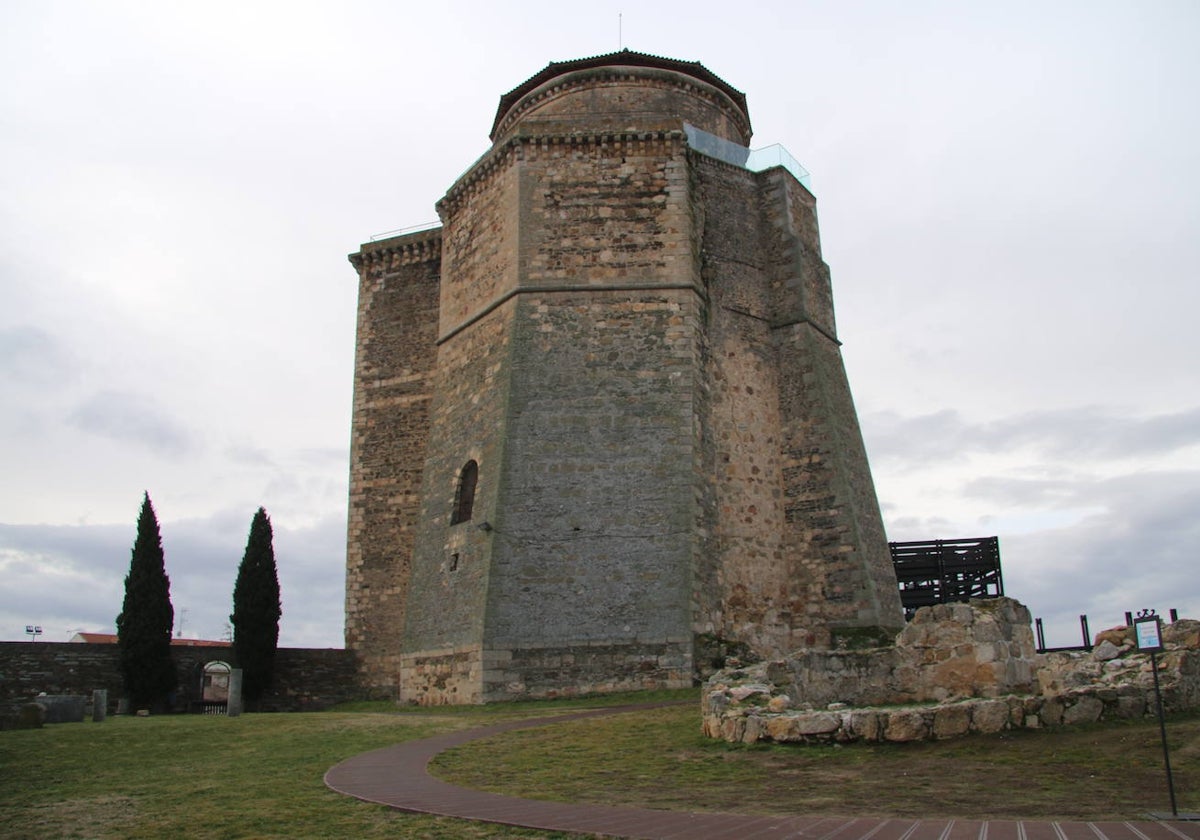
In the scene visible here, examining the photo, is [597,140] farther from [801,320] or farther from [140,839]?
[140,839]

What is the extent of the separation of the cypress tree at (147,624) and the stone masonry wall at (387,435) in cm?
389

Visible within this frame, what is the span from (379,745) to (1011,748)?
673 centimetres

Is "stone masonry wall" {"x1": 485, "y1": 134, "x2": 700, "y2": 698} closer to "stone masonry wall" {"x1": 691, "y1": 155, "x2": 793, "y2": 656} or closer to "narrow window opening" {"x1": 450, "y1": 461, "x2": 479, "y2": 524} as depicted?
"stone masonry wall" {"x1": 691, "y1": 155, "x2": 793, "y2": 656}

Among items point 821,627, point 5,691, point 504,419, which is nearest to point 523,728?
point 504,419

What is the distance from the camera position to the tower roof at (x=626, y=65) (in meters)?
22.2

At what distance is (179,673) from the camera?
2105 cm

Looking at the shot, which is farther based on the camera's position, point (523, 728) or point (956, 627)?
point (523, 728)

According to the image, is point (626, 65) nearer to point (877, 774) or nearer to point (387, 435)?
point (387, 435)

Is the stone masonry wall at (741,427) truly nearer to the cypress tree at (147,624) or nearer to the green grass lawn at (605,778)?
the green grass lawn at (605,778)

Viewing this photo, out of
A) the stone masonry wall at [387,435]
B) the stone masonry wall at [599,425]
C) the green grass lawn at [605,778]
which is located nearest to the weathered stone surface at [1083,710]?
the green grass lawn at [605,778]

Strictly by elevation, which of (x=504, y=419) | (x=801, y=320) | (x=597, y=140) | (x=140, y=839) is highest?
(x=597, y=140)

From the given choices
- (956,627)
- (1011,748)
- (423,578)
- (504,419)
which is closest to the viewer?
(1011,748)

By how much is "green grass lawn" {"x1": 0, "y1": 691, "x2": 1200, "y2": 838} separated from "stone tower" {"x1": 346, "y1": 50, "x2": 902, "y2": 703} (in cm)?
440

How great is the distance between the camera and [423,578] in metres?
18.7
